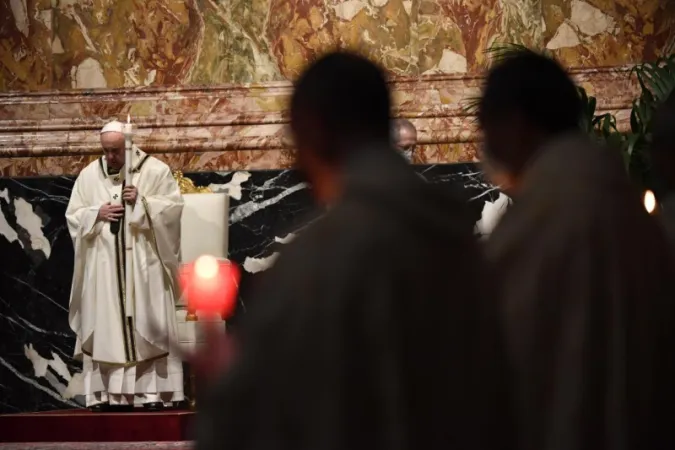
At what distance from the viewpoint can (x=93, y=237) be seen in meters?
11.2

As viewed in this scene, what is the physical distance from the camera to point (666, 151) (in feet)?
14.2

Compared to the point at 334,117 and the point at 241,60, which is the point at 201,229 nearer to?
the point at 241,60

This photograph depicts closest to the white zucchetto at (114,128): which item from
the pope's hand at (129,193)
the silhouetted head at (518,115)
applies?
the pope's hand at (129,193)

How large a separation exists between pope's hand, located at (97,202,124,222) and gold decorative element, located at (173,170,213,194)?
1.01 m

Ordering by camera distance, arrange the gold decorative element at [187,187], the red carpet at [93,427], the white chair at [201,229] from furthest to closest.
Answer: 1. the gold decorative element at [187,187]
2. the white chair at [201,229]
3. the red carpet at [93,427]

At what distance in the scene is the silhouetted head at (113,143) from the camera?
438 inches

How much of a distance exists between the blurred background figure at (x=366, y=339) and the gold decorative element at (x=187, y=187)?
30.7ft

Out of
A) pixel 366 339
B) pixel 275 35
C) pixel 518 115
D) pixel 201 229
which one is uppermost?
pixel 275 35

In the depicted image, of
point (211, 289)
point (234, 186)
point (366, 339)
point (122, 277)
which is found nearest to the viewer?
point (366, 339)

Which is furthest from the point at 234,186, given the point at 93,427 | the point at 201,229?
the point at 93,427

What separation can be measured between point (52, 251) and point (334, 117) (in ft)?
32.7

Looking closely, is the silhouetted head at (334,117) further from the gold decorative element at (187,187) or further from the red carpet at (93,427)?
the gold decorative element at (187,187)

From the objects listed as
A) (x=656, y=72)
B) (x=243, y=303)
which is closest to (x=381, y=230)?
(x=656, y=72)

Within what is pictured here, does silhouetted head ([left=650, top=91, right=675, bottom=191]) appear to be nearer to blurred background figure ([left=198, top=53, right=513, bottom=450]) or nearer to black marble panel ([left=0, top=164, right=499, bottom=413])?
blurred background figure ([left=198, top=53, right=513, bottom=450])
